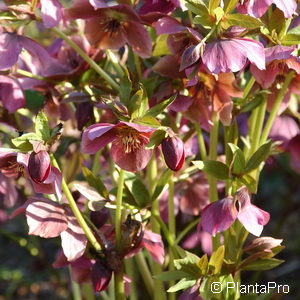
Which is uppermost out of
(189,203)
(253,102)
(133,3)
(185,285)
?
(133,3)

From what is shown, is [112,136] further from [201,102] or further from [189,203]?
[189,203]

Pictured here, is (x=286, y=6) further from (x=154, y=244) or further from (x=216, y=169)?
(x=154, y=244)

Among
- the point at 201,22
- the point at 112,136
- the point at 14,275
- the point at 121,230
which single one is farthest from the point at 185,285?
the point at 14,275

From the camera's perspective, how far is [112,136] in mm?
968

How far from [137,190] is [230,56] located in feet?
1.05

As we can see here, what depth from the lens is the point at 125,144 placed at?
98 cm

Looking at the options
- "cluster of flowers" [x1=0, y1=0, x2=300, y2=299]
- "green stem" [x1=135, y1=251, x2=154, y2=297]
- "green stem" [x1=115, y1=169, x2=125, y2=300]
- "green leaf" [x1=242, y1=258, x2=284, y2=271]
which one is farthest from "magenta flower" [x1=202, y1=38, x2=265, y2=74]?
"green stem" [x1=135, y1=251, x2=154, y2=297]

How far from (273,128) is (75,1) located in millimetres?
542

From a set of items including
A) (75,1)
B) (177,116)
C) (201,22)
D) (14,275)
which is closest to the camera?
(201,22)

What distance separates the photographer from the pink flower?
1021mm

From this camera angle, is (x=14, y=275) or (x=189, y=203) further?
(x=14, y=275)

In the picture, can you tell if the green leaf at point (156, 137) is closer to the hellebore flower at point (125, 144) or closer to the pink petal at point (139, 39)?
the hellebore flower at point (125, 144)

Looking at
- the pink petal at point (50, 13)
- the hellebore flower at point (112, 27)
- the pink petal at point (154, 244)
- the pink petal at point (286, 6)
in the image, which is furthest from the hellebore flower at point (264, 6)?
the pink petal at point (154, 244)

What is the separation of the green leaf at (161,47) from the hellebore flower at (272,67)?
0.60 feet
